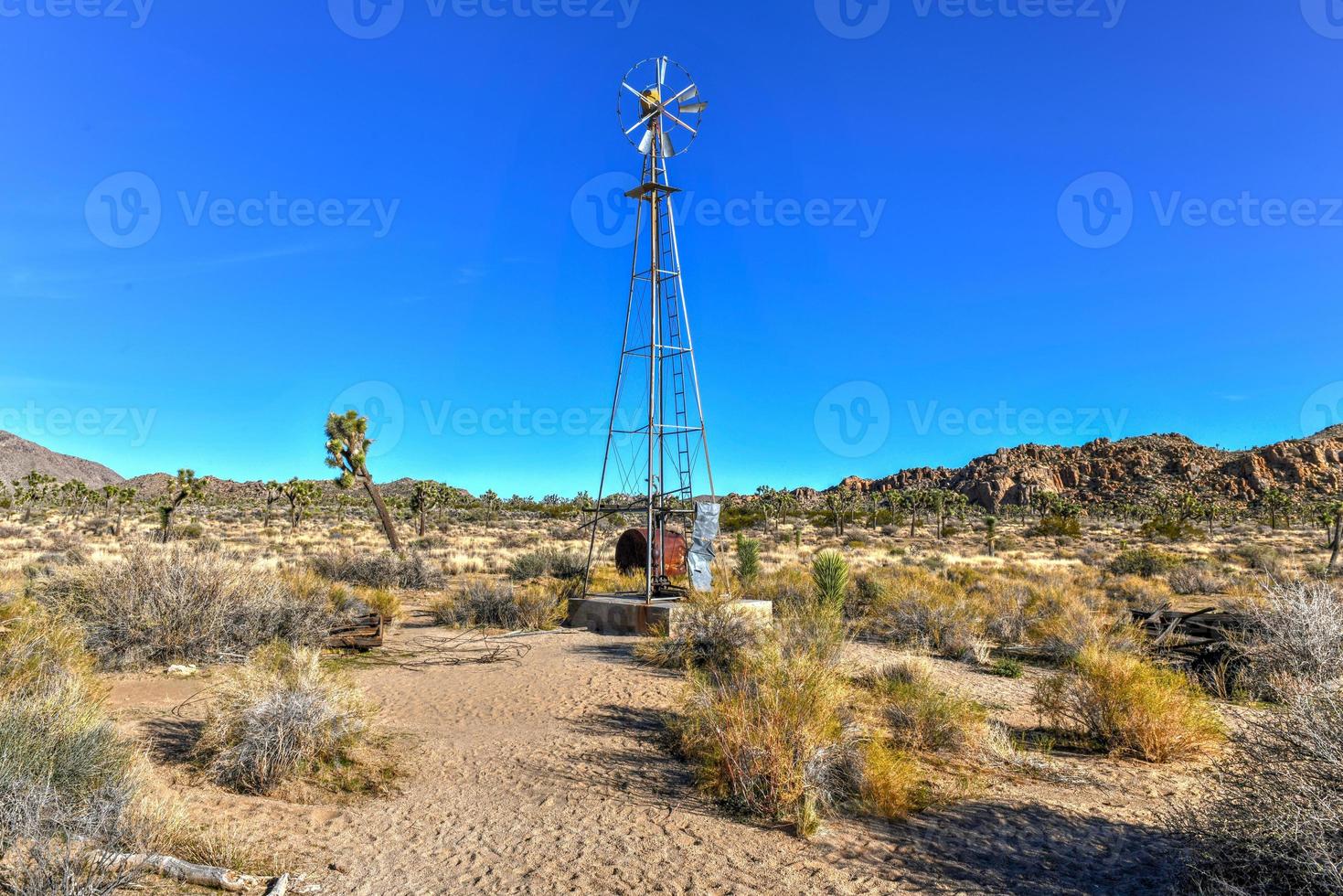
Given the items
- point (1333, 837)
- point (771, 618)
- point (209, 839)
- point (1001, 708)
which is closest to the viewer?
point (1333, 837)

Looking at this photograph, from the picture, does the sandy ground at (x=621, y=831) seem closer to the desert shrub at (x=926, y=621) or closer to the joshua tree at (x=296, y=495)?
the desert shrub at (x=926, y=621)

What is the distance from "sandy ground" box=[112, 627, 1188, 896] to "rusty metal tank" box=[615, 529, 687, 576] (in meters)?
8.73

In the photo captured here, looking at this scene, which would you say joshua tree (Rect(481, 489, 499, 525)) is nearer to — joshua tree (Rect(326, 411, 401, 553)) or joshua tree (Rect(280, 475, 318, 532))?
joshua tree (Rect(280, 475, 318, 532))

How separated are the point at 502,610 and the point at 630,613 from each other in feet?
11.7

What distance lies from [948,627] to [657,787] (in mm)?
10060

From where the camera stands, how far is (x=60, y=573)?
41.0ft

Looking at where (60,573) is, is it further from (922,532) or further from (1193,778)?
(922,532)

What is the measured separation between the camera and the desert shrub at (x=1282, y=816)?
Answer: 4.30 meters

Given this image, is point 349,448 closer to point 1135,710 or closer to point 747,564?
point 747,564

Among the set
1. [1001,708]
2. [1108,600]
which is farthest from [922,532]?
[1001,708]

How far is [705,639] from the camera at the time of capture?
1282 cm

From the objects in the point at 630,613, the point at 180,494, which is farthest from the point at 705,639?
the point at 180,494

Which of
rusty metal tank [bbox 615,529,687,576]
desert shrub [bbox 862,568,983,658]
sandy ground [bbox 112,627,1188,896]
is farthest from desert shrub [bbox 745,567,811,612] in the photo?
sandy ground [bbox 112,627,1188,896]

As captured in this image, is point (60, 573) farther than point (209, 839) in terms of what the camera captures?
Yes
